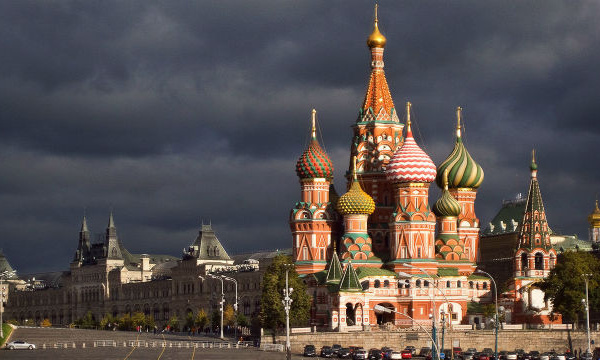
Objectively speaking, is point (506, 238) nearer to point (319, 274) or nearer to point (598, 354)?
point (319, 274)

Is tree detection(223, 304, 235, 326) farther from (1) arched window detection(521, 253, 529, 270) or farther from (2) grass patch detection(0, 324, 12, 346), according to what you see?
(1) arched window detection(521, 253, 529, 270)

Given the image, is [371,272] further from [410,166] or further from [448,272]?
[410,166]

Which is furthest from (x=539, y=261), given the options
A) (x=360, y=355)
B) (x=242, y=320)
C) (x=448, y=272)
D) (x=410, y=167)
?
(x=242, y=320)

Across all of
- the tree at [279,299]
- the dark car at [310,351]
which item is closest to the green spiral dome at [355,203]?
the tree at [279,299]

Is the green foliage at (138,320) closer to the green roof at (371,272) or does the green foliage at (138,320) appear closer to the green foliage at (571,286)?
the green roof at (371,272)

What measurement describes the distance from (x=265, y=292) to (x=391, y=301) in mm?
14274

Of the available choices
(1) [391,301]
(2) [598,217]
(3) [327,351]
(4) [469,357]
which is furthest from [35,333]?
(2) [598,217]

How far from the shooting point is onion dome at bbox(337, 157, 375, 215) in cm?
12581

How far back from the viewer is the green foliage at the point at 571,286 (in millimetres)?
111688

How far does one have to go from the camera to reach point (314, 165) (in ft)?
427

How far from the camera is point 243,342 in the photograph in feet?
374

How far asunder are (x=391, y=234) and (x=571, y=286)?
69.2ft

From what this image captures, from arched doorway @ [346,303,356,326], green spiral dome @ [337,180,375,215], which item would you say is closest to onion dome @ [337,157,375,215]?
green spiral dome @ [337,180,375,215]

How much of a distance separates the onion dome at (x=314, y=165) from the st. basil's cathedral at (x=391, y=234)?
10 cm
